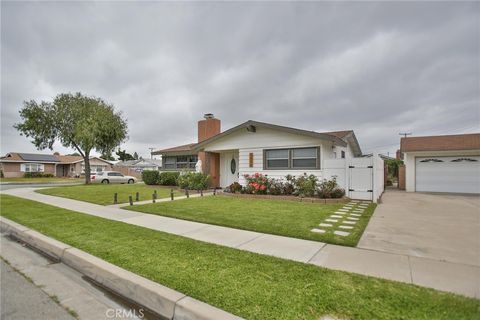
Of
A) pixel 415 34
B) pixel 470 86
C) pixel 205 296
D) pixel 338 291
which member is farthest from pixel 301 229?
pixel 470 86

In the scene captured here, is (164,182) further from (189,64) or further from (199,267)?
(199,267)

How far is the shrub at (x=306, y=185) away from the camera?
1051 cm

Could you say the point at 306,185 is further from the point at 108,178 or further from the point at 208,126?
the point at 108,178

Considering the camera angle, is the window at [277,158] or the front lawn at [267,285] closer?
the front lawn at [267,285]

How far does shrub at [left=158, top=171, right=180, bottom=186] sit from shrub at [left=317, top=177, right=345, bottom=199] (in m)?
11.7

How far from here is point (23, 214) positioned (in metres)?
8.12

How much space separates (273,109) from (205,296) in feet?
57.8

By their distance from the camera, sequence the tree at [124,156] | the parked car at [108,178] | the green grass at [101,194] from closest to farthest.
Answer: the green grass at [101,194] < the parked car at [108,178] < the tree at [124,156]

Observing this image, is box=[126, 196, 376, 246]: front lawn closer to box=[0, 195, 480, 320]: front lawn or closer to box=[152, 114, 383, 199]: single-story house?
box=[0, 195, 480, 320]: front lawn

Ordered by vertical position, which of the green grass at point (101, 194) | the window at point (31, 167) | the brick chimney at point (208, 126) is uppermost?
the brick chimney at point (208, 126)

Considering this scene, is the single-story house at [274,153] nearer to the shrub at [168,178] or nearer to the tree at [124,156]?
the shrub at [168,178]

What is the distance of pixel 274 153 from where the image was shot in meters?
12.7

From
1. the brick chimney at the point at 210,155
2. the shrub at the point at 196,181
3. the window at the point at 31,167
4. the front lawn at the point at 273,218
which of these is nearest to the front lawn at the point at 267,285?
the front lawn at the point at 273,218

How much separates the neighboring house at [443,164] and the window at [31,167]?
55.4 meters
